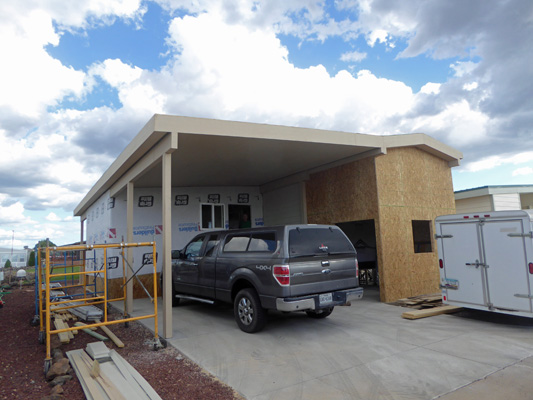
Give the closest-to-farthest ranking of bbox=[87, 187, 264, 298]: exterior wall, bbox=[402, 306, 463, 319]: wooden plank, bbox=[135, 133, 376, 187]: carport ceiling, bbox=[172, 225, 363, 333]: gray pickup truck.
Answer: bbox=[172, 225, 363, 333]: gray pickup truck < bbox=[402, 306, 463, 319]: wooden plank < bbox=[135, 133, 376, 187]: carport ceiling < bbox=[87, 187, 264, 298]: exterior wall

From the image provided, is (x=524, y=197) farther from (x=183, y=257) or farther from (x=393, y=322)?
(x=183, y=257)

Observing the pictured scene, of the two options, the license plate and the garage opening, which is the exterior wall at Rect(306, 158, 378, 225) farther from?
the license plate

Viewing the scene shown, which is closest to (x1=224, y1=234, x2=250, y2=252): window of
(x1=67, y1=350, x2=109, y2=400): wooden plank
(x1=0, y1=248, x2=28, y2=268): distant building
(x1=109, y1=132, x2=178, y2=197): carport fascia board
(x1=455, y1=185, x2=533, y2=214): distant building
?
(x1=109, y1=132, x2=178, y2=197): carport fascia board

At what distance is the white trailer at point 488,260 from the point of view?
638cm

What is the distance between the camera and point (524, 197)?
18.2 m

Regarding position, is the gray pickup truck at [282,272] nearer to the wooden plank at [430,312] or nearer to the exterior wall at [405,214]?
the wooden plank at [430,312]

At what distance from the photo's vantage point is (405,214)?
32.1 ft

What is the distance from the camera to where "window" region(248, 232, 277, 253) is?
6.34 meters

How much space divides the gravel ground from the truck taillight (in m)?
1.78

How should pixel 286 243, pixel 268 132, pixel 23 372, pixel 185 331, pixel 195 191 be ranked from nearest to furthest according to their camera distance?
pixel 23 372 → pixel 286 243 → pixel 185 331 → pixel 268 132 → pixel 195 191

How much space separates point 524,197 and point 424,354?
17.0 metres

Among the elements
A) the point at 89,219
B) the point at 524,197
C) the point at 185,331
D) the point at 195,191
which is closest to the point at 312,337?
the point at 185,331

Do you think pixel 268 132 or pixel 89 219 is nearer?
pixel 268 132

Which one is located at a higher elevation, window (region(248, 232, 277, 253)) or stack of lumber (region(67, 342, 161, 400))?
window (region(248, 232, 277, 253))
